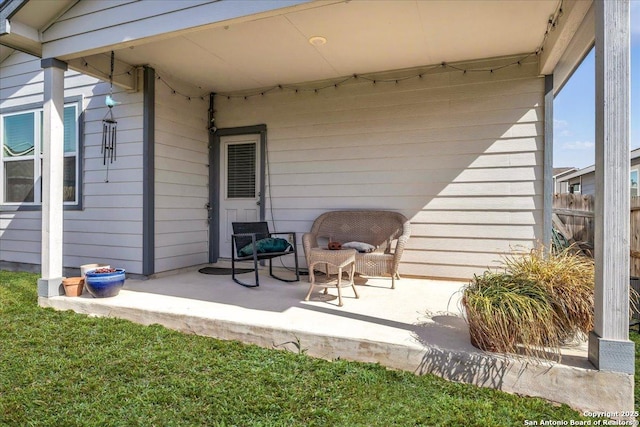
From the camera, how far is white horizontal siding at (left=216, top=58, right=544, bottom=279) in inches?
168

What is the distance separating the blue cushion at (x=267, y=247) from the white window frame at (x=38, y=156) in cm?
260

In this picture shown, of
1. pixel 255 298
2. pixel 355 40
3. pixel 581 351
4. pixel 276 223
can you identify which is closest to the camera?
pixel 581 351

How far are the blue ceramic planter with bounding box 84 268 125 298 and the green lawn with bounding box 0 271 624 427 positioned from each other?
74 centimetres

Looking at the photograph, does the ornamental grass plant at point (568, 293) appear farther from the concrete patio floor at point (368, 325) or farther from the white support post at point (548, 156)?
the white support post at point (548, 156)

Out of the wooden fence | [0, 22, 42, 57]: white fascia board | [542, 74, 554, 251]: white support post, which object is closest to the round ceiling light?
[542, 74, 554, 251]: white support post

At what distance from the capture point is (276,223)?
5344 millimetres

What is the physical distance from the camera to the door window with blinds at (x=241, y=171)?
5551 millimetres

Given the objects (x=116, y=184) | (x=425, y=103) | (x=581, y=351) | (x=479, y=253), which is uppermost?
(x=425, y=103)

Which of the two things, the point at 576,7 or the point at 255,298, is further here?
the point at 255,298

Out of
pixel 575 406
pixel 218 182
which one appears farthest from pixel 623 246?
pixel 218 182

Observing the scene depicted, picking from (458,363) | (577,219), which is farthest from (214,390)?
(577,219)

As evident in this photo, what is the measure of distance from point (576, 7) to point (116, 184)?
509 centimetres

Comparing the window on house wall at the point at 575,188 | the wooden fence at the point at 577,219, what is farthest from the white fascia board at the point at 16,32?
the window on house wall at the point at 575,188

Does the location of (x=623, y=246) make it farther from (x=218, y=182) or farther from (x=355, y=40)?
(x=218, y=182)
